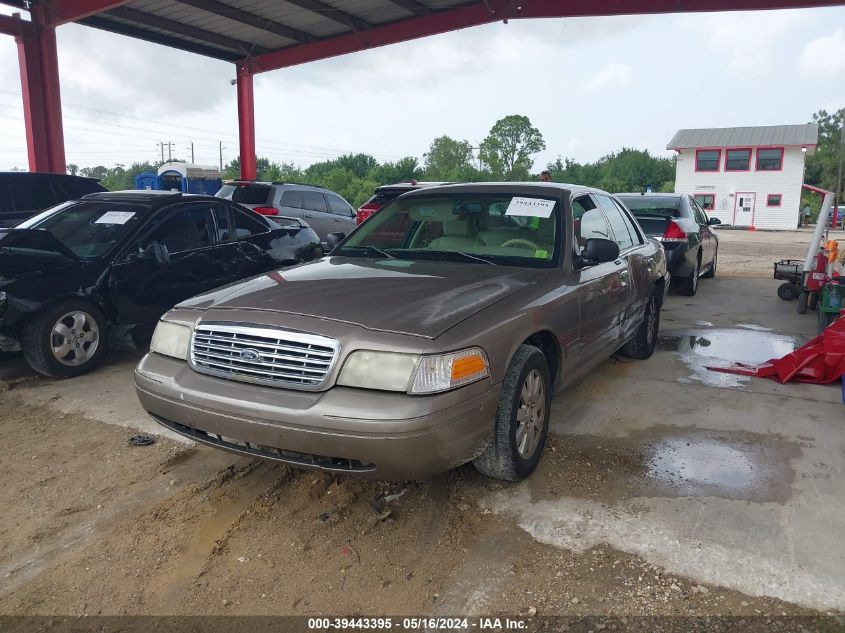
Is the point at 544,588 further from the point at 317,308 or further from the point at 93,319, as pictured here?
the point at 93,319

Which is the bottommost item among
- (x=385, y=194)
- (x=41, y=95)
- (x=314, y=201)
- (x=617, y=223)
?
(x=617, y=223)

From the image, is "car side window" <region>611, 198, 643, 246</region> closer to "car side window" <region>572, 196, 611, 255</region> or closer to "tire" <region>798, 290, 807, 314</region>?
"car side window" <region>572, 196, 611, 255</region>

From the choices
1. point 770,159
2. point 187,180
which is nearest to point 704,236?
point 187,180

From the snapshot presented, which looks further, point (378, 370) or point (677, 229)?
point (677, 229)

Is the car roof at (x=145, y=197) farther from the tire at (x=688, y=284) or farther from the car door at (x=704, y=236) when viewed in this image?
the car door at (x=704, y=236)

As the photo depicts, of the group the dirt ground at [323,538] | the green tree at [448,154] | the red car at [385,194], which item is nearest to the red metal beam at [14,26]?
the red car at [385,194]

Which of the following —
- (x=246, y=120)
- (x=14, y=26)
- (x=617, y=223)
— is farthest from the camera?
(x=246, y=120)

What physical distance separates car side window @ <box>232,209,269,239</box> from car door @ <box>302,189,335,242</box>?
555cm

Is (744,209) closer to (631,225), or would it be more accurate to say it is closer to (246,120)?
(246,120)

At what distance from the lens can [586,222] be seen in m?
4.37

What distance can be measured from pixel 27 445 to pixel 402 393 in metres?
2.83

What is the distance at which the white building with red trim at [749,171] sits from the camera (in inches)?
1501

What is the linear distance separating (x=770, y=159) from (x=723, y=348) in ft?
125

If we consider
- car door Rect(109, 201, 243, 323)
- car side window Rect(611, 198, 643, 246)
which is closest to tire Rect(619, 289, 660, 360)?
car side window Rect(611, 198, 643, 246)
